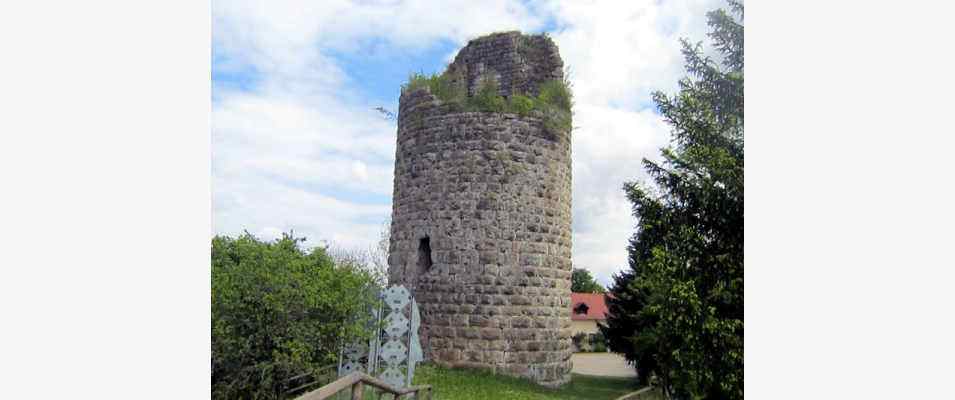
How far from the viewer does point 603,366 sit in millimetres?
14172

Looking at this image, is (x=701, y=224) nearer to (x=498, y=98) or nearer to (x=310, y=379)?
(x=310, y=379)

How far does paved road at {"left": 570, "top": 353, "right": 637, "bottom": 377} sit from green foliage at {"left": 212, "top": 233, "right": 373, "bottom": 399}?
18.7 feet

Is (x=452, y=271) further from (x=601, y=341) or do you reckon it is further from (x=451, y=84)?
(x=601, y=341)

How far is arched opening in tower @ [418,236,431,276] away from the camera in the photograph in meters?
9.06

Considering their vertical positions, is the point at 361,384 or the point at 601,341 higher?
the point at 361,384

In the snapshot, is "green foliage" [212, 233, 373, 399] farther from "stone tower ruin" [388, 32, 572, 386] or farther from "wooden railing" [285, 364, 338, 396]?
"stone tower ruin" [388, 32, 572, 386]

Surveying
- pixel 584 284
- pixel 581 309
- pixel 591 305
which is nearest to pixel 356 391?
pixel 581 309

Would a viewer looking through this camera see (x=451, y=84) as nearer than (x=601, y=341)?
Yes

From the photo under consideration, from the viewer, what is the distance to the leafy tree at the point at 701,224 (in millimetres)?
5168

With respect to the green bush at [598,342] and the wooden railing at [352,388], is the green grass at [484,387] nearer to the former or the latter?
the wooden railing at [352,388]
